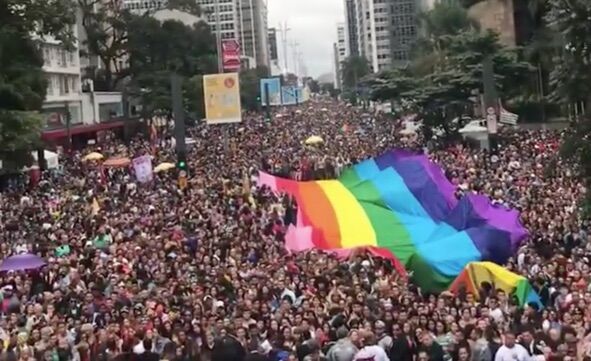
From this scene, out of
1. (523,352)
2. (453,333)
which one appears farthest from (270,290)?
(523,352)

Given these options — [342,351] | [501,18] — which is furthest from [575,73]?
[501,18]

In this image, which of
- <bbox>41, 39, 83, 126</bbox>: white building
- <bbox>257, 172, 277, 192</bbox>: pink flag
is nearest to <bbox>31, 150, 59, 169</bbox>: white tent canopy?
<bbox>41, 39, 83, 126</bbox>: white building

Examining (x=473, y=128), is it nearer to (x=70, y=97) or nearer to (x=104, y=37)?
(x=70, y=97)

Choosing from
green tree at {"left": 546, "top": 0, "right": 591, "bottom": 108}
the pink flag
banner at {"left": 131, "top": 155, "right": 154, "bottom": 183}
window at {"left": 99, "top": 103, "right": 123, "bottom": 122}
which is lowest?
the pink flag

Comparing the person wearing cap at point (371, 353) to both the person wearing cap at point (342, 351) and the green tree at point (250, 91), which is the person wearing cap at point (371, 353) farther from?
the green tree at point (250, 91)

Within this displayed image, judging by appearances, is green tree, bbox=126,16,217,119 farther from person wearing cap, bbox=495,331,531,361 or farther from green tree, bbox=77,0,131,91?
person wearing cap, bbox=495,331,531,361

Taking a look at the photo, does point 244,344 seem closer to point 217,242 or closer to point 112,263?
point 112,263
